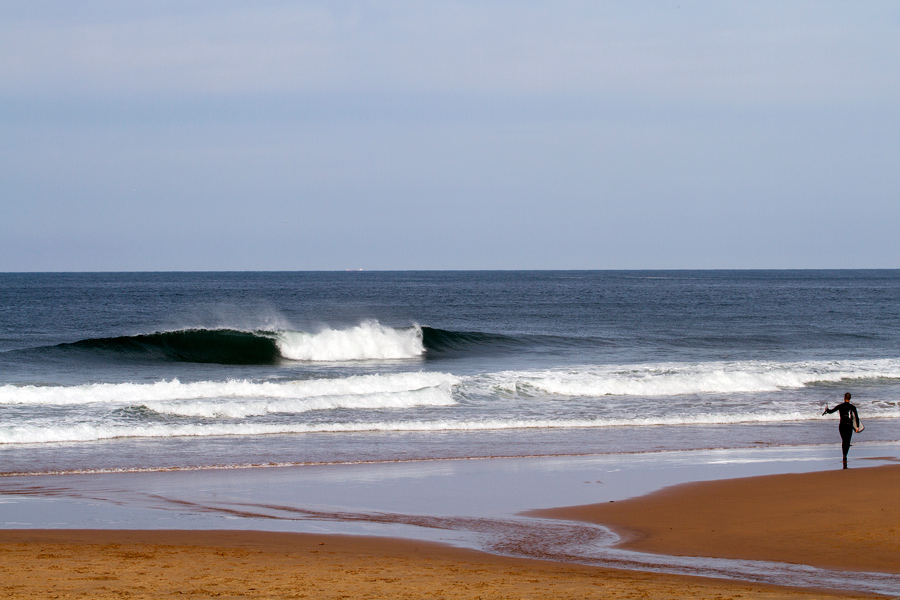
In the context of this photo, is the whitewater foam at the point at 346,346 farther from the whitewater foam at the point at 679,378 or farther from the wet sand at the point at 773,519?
the wet sand at the point at 773,519

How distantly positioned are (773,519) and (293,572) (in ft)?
18.2

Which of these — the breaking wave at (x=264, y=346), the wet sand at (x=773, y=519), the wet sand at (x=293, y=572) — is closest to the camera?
the wet sand at (x=293, y=572)

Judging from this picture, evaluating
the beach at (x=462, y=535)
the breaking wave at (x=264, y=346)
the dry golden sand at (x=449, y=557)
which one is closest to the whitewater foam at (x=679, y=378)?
the beach at (x=462, y=535)

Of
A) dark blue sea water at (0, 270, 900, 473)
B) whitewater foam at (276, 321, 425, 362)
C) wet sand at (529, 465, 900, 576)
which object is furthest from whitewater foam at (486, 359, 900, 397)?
whitewater foam at (276, 321, 425, 362)

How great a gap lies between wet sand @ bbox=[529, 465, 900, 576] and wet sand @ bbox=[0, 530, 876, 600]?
4.71 feet

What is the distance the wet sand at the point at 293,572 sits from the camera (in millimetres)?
6363

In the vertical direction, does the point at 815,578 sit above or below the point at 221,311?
below

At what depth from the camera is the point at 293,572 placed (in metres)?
7.05

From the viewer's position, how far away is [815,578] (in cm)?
716

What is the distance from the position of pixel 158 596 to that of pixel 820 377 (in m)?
22.9

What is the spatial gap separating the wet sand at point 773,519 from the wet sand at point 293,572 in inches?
56.5

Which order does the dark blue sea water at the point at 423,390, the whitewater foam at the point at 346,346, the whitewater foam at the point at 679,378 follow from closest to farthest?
the dark blue sea water at the point at 423,390 → the whitewater foam at the point at 679,378 → the whitewater foam at the point at 346,346

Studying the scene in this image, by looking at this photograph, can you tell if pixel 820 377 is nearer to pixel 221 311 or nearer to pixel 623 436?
pixel 623 436

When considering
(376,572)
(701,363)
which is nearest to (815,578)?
(376,572)
